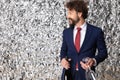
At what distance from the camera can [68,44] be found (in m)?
3.75

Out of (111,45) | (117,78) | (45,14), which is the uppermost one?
(45,14)

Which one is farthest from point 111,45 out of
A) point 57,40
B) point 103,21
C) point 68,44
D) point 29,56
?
point 68,44

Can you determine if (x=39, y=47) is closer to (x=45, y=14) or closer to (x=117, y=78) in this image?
(x=45, y=14)

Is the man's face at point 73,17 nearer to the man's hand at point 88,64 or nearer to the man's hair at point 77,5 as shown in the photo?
the man's hair at point 77,5

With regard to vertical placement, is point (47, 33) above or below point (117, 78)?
above

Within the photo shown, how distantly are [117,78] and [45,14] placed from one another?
1.43 metres

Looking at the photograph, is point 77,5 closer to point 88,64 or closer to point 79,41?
point 79,41

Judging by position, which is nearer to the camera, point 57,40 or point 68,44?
point 68,44

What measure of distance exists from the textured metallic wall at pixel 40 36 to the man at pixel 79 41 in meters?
2.51

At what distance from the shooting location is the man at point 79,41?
371 centimetres

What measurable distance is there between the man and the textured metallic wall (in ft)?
8.23

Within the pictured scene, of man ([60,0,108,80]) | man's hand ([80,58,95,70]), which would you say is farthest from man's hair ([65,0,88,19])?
man's hand ([80,58,95,70])

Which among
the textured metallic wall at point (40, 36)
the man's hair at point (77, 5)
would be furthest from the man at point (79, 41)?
the textured metallic wall at point (40, 36)

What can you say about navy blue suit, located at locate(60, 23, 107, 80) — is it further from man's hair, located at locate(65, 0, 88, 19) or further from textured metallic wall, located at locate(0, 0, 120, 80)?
textured metallic wall, located at locate(0, 0, 120, 80)
